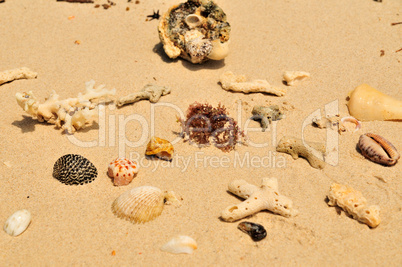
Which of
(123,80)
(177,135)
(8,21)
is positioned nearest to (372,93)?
(177,135)

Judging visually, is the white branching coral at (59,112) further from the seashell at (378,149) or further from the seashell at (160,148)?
the seashell at (378,149)

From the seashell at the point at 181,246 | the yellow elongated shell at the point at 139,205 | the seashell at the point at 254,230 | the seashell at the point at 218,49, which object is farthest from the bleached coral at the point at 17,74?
the seashell at the point at 254,230

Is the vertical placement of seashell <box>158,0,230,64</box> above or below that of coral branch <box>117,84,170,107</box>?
above

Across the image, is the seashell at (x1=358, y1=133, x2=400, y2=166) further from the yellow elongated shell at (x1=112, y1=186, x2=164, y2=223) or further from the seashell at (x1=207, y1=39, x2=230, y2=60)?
the yellow elongated shell at (x1=112, y1=186, x2=164, y2=223)

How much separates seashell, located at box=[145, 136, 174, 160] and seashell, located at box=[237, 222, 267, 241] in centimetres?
148

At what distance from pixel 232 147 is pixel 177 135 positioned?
854 mm

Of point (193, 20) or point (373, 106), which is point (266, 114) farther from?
point (193, 20)

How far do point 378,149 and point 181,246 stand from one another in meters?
2.97

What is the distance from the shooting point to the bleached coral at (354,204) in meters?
3.77

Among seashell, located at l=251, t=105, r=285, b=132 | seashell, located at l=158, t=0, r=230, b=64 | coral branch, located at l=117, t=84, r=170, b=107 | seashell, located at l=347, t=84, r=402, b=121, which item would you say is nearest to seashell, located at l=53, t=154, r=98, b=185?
coral branch, located at l=117, t=84, r=170, b=107

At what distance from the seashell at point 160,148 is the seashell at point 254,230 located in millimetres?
1478

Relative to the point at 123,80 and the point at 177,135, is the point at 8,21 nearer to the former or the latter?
the point at 123,80

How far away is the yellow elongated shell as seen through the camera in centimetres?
388

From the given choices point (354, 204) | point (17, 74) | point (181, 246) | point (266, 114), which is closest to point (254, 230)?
point (181, 246)
